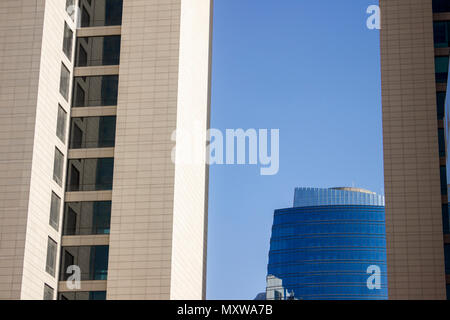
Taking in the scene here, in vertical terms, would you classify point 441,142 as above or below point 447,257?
above

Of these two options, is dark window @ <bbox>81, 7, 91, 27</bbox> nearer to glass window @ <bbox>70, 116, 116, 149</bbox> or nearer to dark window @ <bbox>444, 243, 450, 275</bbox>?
glass window @ <bbox>70, 116, 116, 149</bbox>

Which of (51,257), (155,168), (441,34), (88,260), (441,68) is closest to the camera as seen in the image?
(51,257)

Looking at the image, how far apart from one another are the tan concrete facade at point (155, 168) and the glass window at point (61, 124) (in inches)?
146

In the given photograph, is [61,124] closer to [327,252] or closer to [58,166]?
[58,166]

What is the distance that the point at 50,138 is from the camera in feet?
167

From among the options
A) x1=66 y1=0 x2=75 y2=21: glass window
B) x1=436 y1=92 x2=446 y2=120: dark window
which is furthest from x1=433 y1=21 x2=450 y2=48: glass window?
x1=66 y1=0 x2=75 y2=21: glass window

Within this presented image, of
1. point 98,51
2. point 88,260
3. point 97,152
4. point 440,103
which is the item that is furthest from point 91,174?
point 440,103

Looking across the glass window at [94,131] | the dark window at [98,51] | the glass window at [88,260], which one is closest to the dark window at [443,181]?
the glass window at [94,131]

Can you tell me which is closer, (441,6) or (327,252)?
(441,6)

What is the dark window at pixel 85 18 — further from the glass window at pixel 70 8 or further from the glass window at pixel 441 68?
the glass window at pixel 441 68

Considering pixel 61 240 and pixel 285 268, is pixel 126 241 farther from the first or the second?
pixel 285 268

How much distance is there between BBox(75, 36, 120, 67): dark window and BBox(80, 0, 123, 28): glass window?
1137mm

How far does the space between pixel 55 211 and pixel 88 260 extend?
393cm

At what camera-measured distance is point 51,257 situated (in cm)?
4956
